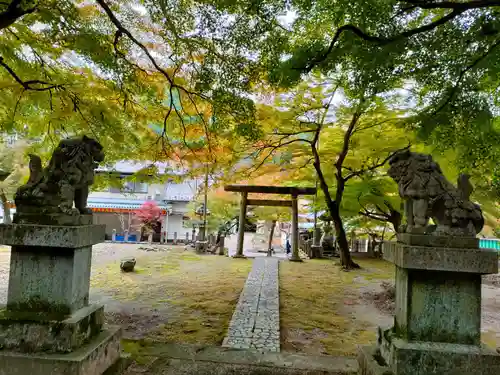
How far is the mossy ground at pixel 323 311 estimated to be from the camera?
4.89 meters

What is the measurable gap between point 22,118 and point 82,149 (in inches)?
218

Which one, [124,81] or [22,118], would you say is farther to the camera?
[22,118]

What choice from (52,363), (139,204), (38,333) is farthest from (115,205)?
(52,363)

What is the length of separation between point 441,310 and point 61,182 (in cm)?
392

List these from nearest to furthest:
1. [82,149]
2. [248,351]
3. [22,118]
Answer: [82,149] → [248,351] → [22,118]

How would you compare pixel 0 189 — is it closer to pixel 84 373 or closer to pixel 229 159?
pixel 229 159

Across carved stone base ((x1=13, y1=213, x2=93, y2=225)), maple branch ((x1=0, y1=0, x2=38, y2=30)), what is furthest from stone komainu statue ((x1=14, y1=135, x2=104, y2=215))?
maple branch ((x1=0, y1=0, x2=38, y2=30))

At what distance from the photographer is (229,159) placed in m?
10.6

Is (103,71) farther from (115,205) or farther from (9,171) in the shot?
(115,205)

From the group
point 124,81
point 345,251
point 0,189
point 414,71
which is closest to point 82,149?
point 124,81

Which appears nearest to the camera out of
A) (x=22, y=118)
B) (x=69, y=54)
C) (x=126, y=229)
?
(x=69, y=54)

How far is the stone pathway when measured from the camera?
4527 millimetres

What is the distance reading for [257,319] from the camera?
5625 millimetres

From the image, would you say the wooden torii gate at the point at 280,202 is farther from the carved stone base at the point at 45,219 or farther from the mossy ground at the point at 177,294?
the carved stone base at the point at 45,219
